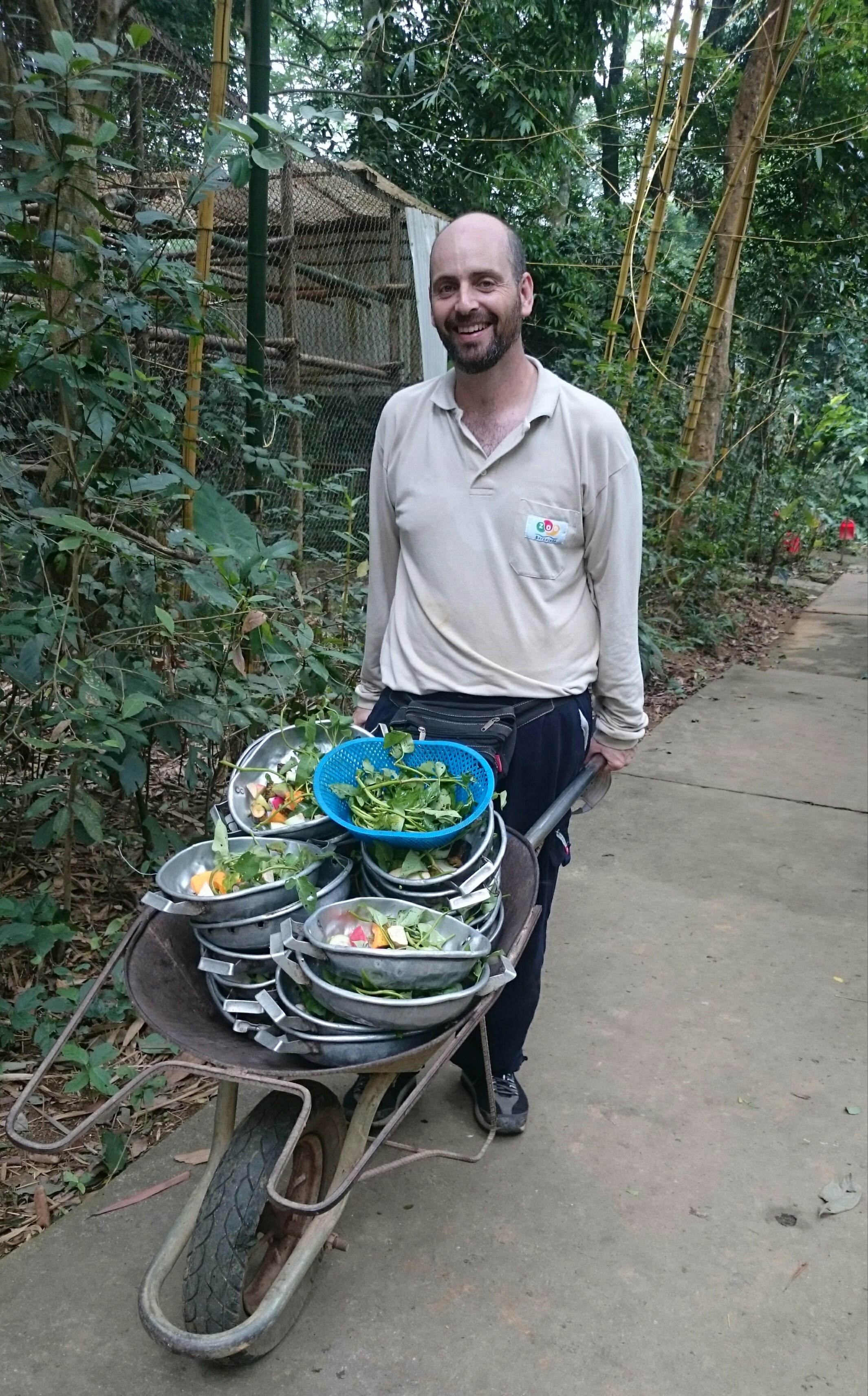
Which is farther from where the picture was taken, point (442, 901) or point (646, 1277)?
point (646, 1277)

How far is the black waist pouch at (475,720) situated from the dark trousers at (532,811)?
4 cm

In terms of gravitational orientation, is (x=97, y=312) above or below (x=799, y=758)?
above

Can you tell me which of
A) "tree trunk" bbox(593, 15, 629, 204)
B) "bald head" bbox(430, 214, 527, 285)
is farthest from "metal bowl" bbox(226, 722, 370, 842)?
"tree trunk" bbox(593, 15, 629, 204)

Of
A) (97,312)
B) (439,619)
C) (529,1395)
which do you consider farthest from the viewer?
(97,312)

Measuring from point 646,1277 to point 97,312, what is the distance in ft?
8.50

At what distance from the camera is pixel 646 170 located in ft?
20.1

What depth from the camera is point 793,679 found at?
6.65 m

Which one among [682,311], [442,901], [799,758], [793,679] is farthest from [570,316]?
[442,901]

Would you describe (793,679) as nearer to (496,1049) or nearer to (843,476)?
(496,1049)

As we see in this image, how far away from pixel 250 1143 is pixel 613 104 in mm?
14063

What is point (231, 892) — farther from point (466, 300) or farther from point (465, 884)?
point (466, 300)

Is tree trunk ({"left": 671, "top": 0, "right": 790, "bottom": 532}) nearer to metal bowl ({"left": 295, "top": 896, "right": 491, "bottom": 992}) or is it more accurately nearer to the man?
the man

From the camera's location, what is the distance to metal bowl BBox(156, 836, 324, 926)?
1.66 metres

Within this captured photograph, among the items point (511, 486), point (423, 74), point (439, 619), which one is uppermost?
point (423, 74)
